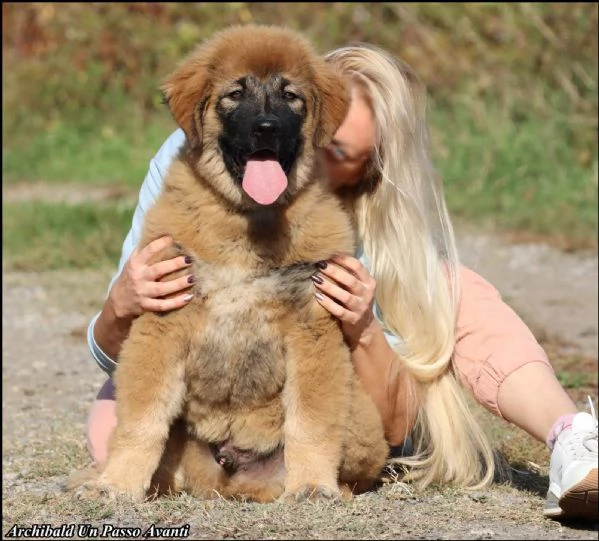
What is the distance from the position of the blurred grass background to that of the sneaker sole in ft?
17.1

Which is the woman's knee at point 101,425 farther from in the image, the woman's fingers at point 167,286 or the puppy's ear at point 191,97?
the puppy's ear at point 191,97

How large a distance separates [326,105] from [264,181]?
39 centimetres

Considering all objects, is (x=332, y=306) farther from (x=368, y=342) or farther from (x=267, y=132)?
(x=267, y=132)

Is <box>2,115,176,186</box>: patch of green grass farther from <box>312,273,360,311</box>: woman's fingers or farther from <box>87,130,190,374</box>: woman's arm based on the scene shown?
<box>312,273,360,311</box>: woman's fingers

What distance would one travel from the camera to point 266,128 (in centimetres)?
356

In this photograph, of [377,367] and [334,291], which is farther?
[377,367]

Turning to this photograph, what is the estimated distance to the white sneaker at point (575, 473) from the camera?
303 cm

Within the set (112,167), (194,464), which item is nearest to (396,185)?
(194,464)

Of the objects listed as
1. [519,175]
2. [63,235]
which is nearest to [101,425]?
[63,235]

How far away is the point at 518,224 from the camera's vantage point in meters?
8.69

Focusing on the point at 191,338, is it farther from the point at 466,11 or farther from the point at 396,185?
the point at 466,11

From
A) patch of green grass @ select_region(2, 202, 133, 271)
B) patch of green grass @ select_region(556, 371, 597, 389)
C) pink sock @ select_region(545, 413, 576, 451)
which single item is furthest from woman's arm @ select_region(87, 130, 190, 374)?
patch of green grass @ select_region(2, 202, 133, 271)

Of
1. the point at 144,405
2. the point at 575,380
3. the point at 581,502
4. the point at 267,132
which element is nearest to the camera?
the point at 581,502

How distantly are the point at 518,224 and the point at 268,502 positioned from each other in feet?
17.9
